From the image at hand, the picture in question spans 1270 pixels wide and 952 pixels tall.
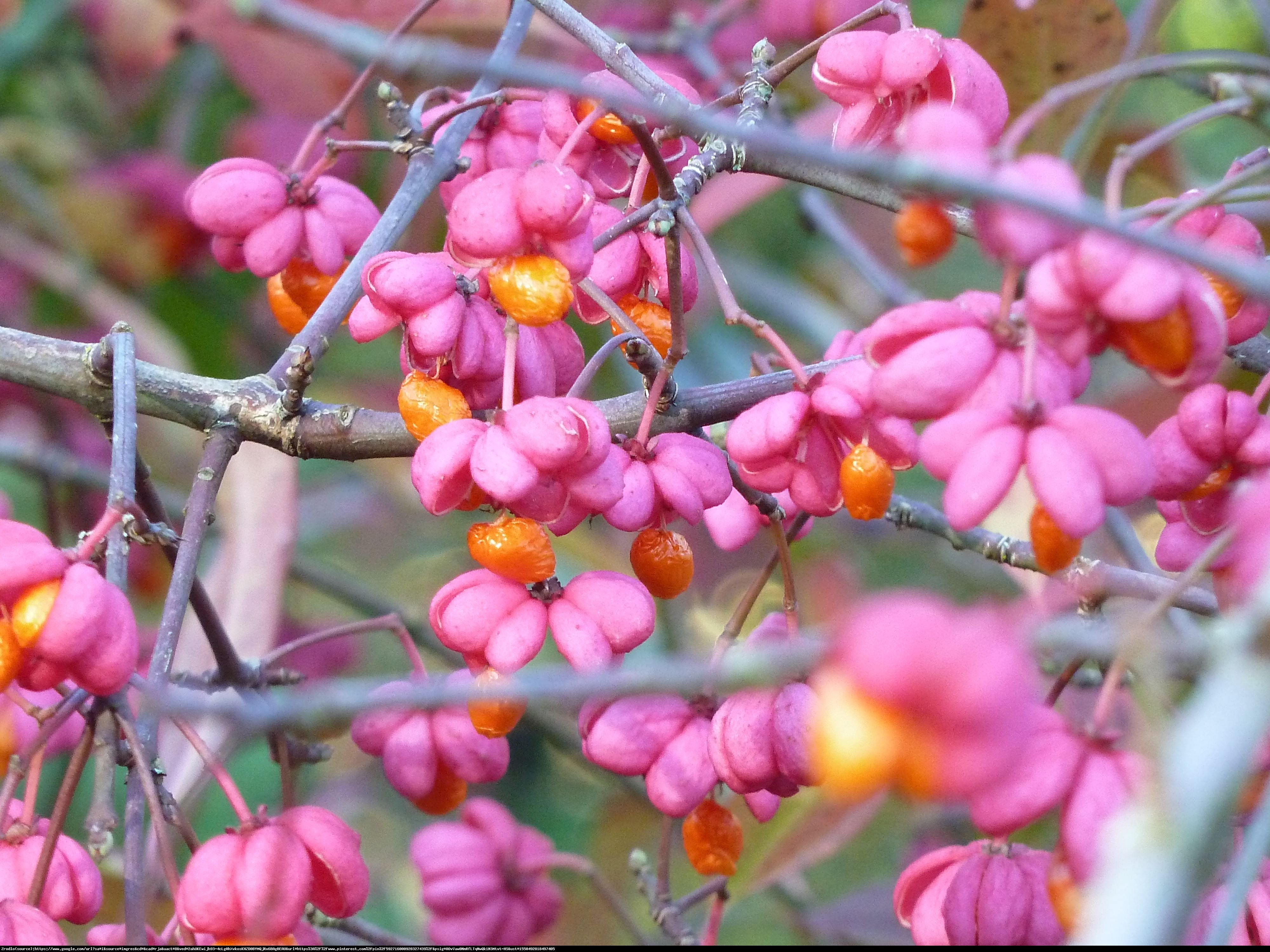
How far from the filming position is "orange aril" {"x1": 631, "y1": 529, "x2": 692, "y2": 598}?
2.52 feet

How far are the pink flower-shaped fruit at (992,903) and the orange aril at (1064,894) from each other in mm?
72

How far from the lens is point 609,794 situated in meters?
1.88

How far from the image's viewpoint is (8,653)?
2.06 ft

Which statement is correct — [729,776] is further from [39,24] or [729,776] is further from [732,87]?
[39,24]

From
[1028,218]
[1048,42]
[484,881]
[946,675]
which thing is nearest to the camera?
[946,675]

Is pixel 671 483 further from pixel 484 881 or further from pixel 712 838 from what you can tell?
pixel 484 881

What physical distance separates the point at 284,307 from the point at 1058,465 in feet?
1.96

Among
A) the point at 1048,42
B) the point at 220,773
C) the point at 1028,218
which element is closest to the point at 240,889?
the point at 220,773

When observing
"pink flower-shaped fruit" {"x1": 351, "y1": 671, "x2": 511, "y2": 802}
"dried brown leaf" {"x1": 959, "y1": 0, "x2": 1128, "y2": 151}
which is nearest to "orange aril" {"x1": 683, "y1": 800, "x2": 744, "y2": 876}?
"pink flower-shaped fruit" {"x1": 351, "y1": 671, "x2": 511, "y2": 802}

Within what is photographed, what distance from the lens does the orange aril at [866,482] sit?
0.71m

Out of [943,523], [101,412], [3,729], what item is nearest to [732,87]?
[943,523]

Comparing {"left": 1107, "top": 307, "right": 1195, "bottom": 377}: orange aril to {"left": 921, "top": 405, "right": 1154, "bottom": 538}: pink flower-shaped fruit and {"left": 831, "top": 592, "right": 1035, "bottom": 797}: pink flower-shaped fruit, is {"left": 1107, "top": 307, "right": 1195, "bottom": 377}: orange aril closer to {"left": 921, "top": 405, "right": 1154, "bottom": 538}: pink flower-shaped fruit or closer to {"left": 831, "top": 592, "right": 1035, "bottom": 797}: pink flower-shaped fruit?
{"left": 921, "top": 405, "right": 1154, "bottom": 538}: pink flower-shaped fruit

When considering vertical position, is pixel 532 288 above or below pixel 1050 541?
above

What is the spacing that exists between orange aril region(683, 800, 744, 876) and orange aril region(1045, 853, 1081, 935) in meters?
0.27
